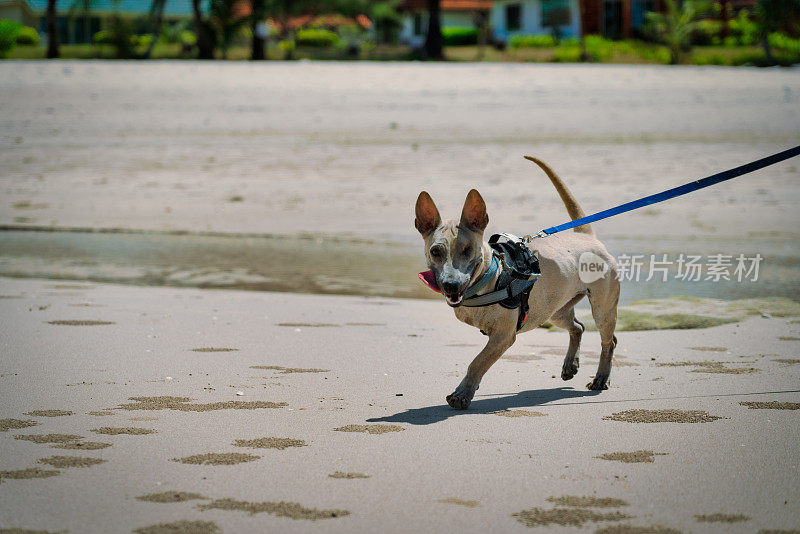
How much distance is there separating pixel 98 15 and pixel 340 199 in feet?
116

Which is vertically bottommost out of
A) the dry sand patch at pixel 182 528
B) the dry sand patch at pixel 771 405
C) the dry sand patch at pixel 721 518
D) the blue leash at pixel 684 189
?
the dry sand patch at pixel 771 405

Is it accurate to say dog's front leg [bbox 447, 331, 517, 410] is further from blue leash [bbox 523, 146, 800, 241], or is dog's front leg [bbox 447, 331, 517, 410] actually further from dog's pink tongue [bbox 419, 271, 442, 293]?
blue leash [bbox 523, 146, 800, 241]

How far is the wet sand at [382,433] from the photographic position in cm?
380

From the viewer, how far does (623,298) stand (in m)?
9.60

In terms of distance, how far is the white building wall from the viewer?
45062mm

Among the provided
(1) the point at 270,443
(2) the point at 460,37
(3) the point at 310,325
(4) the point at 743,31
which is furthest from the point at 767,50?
(1) the point at 270,443

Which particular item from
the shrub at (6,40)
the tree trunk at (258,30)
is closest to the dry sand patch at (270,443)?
the shrub at (6,40)

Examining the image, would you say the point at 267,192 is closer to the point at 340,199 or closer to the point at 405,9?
the point at 340,199

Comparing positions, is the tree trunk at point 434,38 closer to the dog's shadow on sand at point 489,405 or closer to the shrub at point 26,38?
the shrub at point 26,38

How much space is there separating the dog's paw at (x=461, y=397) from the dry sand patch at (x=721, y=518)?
1.71 metres

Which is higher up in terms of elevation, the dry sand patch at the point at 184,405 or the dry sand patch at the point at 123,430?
the dry sand patch at the point at 123,430

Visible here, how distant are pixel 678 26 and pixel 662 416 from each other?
30872 millimetres

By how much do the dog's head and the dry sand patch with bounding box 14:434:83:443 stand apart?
180 cm

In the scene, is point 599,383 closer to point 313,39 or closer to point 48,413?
point 48,413
